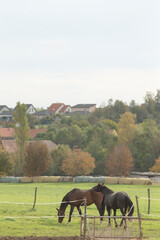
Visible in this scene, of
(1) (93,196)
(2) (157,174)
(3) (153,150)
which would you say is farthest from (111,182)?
(1) (93,196)

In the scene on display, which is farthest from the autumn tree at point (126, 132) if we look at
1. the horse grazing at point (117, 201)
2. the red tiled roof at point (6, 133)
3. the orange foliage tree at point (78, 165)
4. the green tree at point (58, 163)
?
the horse grazing at point (117, 201)

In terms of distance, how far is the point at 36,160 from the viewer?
7756 centimetres

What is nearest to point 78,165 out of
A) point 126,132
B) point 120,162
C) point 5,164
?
point 120,162

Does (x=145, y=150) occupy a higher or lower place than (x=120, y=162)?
higher

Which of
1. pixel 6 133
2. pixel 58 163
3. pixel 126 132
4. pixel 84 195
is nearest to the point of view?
pixel 84 195

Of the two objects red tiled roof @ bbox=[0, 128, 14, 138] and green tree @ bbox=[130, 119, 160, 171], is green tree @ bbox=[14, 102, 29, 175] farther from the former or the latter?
red tiled roof @ bbox=[0, 128, 14, 138]

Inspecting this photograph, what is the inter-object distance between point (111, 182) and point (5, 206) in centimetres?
3079

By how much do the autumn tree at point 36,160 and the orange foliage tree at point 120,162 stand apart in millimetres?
10856

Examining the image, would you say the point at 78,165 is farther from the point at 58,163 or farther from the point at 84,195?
the point at 84,195

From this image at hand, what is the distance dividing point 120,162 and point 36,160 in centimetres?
1456

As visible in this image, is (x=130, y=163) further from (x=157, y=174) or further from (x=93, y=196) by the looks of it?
(x=93, y=196)

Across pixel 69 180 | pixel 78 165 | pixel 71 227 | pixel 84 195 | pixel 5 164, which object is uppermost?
pixel 84 195

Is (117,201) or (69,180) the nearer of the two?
(117,201)

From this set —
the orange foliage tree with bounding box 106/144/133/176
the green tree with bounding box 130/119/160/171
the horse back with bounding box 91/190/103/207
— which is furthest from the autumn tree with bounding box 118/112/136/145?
the horse back with bounding box 91/190/103/207
